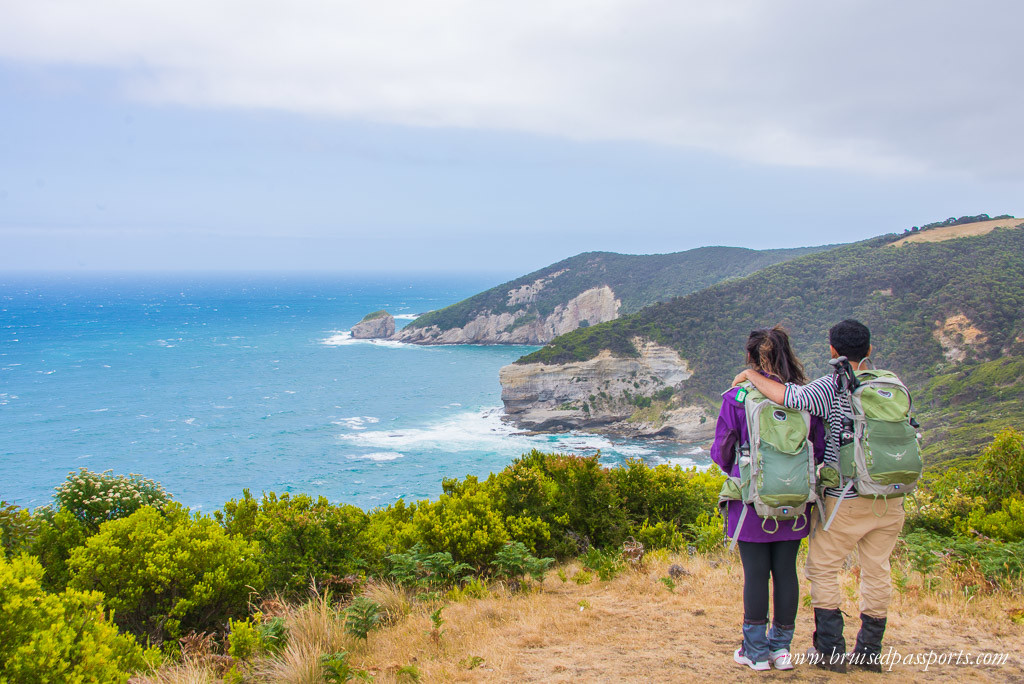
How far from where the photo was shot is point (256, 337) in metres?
119

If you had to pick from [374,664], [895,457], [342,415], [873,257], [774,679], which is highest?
[873,257]

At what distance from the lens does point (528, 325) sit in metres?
119

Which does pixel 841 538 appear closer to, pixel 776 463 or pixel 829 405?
pixel 776 463

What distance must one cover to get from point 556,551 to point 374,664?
12.4 feet

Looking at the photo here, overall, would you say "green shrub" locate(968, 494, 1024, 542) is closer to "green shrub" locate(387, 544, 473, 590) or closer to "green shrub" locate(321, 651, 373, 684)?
"green shrub" locate(387, 544, 473, 590)

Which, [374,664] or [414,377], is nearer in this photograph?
[374,664]

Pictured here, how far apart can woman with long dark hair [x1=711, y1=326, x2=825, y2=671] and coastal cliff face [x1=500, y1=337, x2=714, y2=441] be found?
5430 centimetres

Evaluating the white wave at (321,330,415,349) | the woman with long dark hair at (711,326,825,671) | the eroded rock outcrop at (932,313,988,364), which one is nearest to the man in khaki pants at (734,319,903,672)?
the woman with long dark hair at (711,326,825,671)

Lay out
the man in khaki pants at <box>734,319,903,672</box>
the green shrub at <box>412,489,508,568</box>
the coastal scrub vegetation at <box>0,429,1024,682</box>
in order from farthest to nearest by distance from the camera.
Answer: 1. the green shrub at <box>412,489,508,568</box>
2. the coastal scrub vegetation at <box>0,429,1024,682</box>
3. the man in khaki pants at <box>734,319,903,672</box>

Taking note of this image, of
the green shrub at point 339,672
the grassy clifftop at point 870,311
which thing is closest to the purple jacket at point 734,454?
the green shrub at point 339,672

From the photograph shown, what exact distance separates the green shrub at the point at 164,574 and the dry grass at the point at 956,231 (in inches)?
3093

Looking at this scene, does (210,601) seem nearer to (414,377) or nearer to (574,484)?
(574,484)

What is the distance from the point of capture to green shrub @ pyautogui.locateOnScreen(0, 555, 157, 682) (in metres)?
3.66

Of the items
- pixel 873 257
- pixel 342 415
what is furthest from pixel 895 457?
pixel 873 257
